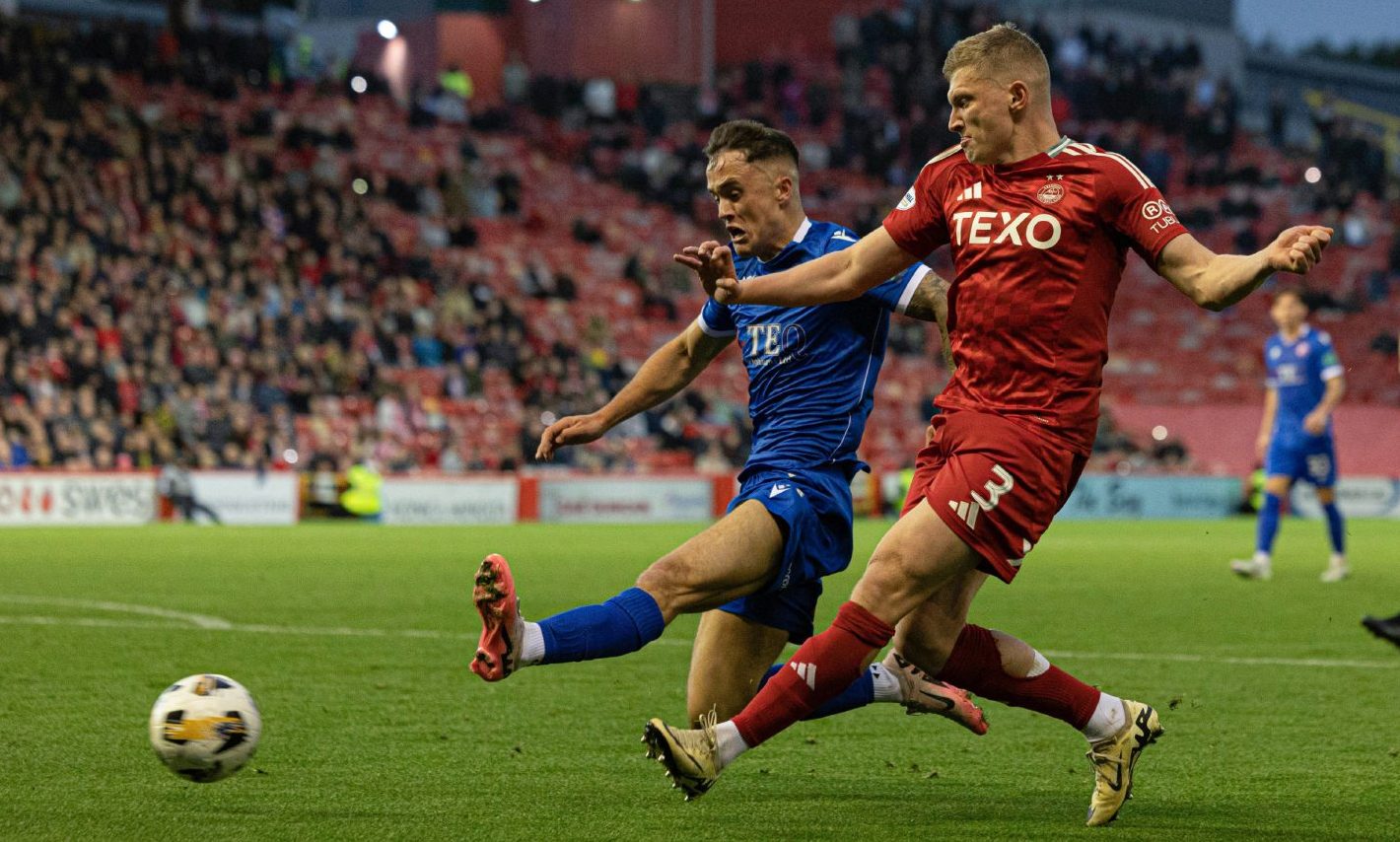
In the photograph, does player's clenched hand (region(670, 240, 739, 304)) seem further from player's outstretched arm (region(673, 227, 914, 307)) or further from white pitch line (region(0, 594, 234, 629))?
white pitch line (region(0, 594, 234, 629))

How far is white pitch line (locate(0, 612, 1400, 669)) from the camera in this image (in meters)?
9.70

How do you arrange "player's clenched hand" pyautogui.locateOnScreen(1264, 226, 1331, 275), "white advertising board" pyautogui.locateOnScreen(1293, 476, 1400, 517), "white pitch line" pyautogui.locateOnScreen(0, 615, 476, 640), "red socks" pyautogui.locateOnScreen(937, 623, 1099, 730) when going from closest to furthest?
"player's clenched hand" pyautogui.locateOnScreen(1264, 226, 1331, 275), "red socks" pyautogui.locateOnScreen(937, 623, 1099, 730), "white pitch line" pyautogui.locateOnScreen(0, 615, 476, 640), "white advertising board" pyautogui.locateOnScreen(1293, 476, 1400, 517)

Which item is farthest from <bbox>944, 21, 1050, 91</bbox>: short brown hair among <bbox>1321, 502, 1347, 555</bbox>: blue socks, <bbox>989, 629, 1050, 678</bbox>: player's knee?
<bbox>1321, 502, 1347, 555</bbox>: blue socks

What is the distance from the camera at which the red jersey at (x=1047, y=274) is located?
505 centimetres

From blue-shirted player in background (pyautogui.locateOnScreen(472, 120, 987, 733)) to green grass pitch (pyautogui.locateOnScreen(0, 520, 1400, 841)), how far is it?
1.62 feet

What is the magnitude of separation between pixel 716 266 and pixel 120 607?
8.29 metres

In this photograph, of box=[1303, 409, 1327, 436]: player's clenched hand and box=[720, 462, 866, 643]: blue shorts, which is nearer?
box=[720, 462, 866, 643]: blue shorts

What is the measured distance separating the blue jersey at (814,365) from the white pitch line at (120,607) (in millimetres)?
6135

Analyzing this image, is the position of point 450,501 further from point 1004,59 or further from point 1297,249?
point 1297,249

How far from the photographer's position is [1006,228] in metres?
5.11

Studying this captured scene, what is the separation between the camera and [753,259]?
6090 millimetres

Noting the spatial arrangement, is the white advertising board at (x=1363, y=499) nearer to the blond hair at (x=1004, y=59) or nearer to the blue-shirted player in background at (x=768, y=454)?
the blue-shirted player in background at (x=768, y=454)

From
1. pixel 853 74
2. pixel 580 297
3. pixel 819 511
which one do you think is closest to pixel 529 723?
pixel 819 511

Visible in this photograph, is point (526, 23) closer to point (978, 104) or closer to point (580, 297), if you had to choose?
point (580, 297)
